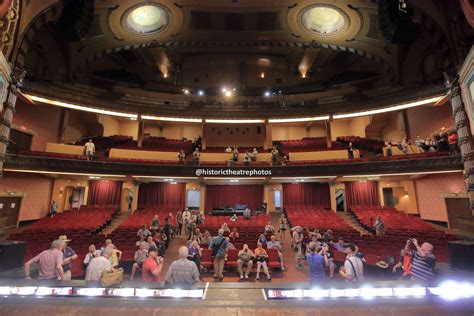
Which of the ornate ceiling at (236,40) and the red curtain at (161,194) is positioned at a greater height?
the ornate ceiling at (236,40)

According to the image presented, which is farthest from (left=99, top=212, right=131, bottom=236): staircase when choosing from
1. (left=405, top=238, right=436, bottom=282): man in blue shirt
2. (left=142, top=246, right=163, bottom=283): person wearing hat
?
(left=405, top=238, right=436, bottom=282): man in blue shirt

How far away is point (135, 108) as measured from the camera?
16844mm

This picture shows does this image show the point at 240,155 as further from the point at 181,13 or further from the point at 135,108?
the point at 181,13

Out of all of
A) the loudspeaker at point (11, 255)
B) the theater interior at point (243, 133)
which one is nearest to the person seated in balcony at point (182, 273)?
the theater interior at point (243, 133)

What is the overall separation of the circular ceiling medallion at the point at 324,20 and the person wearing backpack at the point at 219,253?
14.9 meters

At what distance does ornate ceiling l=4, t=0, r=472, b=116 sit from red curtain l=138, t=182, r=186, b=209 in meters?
9.45

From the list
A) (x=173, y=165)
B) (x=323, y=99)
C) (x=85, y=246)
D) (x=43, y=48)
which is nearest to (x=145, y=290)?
(x=85, y=246)

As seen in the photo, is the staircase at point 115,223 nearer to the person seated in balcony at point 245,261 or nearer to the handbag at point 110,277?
the person seated in balcony at point 245,261

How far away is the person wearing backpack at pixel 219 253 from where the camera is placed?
6.52m

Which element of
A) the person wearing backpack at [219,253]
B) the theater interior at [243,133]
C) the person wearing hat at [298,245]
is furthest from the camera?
the theater interior at [243,133]

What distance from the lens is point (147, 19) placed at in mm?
15844

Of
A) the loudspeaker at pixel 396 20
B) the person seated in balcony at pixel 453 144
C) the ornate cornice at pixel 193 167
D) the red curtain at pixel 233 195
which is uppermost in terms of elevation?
the loudspeaker at pixel 396 20

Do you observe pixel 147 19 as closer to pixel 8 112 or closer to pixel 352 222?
pixel 8 112

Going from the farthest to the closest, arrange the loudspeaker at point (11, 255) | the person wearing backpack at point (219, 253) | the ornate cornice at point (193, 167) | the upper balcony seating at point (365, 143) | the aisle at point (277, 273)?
1. the upper balcony seating at point (365, 143)
2. the ornate cornice at point (193, 167)
3. the aisle at point (277, 273)
4. the person wearing backpack at point (219, 253)
5. the loudspeaker at point (11, 255)
